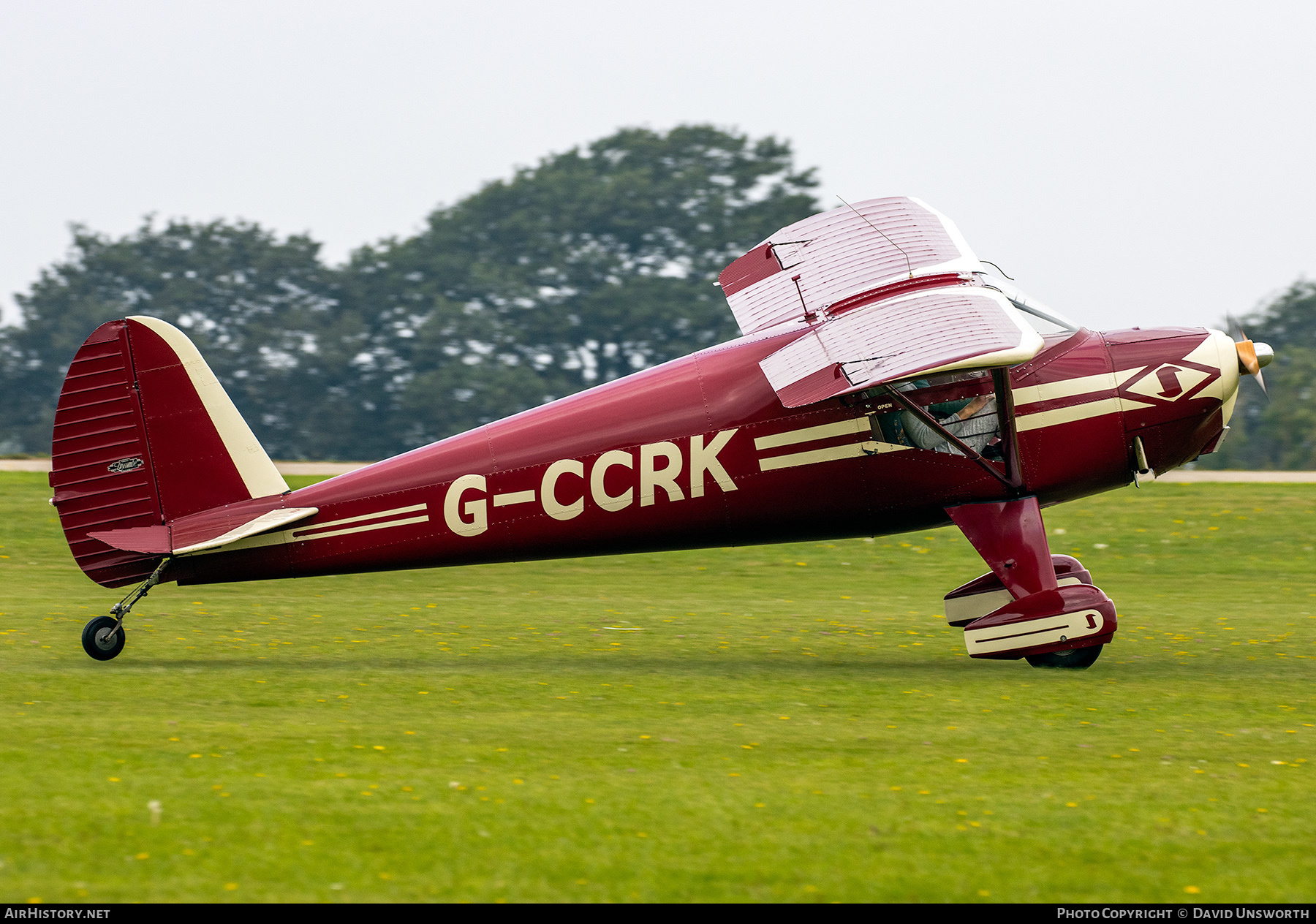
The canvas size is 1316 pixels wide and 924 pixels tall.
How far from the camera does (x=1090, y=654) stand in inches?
438

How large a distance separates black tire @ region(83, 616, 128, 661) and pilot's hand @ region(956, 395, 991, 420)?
285 inches

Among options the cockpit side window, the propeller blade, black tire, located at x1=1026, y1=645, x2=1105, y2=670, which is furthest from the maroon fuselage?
black tire, located at x1=1026, y1=645, x2=1105, y2=670

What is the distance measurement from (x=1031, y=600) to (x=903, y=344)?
7.83 feet

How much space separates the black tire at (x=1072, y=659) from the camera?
36.5ft

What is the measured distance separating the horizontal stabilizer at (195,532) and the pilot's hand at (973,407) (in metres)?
5.52

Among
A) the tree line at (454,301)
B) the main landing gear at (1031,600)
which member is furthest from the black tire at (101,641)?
the tree line at (454,301)

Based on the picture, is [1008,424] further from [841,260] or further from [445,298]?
[445,298]

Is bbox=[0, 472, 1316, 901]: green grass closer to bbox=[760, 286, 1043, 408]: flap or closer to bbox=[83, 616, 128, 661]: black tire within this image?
bbox=[83, 616, 128, 661]: black tire

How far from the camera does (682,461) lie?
11.3 metres

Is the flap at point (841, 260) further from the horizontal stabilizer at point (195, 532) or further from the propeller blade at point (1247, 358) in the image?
the horizontal stabilizer at point (195, 532)

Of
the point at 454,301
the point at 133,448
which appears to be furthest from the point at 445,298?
the point at 133,448

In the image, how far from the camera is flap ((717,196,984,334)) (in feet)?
37.9
